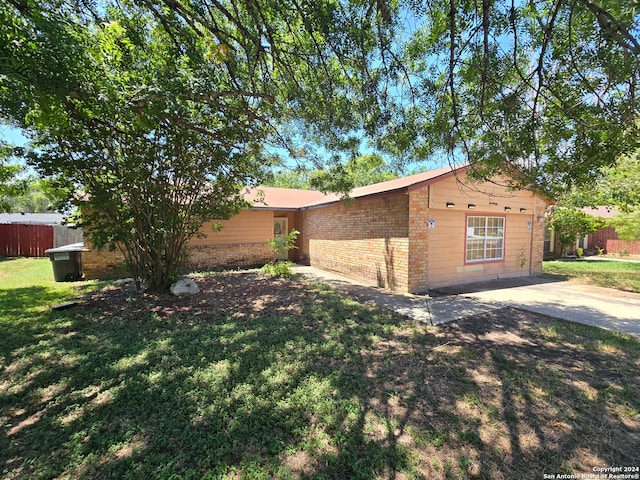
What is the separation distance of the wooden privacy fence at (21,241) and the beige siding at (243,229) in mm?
11500

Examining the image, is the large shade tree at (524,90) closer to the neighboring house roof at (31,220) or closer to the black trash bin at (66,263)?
the black trash bin at (66,263)

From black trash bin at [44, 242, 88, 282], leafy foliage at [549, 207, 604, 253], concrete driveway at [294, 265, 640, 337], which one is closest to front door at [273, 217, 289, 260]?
concrete driveway at [294, 265, 640, 337]

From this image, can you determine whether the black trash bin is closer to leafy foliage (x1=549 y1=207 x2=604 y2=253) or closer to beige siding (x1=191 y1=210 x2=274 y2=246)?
beige siding (x1=191 y1=210 x2=274 y2=246)

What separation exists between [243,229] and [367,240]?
5772 millimetres

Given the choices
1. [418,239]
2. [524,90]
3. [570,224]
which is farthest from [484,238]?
[570,224]

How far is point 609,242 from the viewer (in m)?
19.3

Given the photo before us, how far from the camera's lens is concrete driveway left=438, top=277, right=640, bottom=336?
5.42m

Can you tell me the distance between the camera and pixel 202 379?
126 inches

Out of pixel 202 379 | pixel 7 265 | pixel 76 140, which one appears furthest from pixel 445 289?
pixel 7 265

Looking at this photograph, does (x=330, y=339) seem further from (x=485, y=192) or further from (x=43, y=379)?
(x=485, y=192)

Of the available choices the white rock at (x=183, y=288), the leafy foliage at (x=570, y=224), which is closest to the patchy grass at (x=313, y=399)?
the white rock at (x=183, y=288)

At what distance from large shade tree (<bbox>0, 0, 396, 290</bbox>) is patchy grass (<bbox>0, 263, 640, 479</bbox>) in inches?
104

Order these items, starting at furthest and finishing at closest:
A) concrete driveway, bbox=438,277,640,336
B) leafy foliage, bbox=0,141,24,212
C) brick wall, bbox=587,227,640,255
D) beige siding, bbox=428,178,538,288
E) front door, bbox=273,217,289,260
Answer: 1. brick wall, bbox=587,227,640,255
2. front door, bbox=273,217,289,260
3. beige siding, bbox=428,178,538,288
4. leafy foliage, bbox=0,141,24,212
5. concrete driveway, bbox=438,277,640,336

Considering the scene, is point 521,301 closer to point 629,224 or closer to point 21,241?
point 629,224
